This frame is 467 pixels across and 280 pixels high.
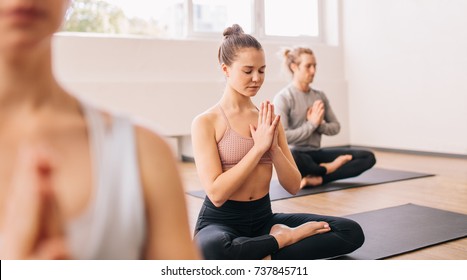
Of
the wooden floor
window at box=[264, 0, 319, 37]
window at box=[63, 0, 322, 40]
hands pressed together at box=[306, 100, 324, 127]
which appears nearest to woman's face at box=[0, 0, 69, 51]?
the wooden floor

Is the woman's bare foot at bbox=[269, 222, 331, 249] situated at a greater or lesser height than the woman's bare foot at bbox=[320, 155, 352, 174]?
greater

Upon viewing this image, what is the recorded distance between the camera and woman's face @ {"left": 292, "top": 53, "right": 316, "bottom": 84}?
8.69 ft

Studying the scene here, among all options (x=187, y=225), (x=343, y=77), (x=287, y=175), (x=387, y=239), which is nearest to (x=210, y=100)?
(x=343, y=77)

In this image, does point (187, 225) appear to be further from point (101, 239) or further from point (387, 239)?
point (387, 239)

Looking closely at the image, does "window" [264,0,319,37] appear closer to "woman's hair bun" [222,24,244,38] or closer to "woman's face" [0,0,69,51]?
"woman's hair bun" [222,24,244,38]

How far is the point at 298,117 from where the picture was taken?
8.78 ft

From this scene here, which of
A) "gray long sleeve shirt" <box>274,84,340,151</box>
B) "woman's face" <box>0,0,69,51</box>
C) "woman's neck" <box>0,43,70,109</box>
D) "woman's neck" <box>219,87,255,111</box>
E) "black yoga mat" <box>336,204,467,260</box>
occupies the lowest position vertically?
"black yoga mat" <box>336,204,467,260</box>

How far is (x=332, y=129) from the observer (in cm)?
271

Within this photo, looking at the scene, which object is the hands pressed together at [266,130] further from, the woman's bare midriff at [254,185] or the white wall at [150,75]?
the white wall at [150,75]

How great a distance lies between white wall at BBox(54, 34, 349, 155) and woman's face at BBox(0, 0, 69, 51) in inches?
127

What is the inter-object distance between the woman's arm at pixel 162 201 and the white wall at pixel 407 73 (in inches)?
151

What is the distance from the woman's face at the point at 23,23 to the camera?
0.25 meters

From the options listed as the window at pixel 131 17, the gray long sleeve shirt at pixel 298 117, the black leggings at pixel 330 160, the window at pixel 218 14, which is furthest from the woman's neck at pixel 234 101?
the window at pixel 218 14

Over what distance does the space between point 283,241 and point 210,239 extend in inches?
8.2
